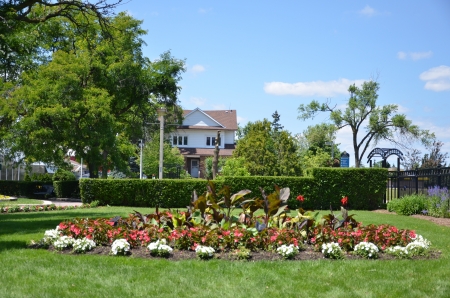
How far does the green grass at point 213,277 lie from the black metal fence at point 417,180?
36.0 ft

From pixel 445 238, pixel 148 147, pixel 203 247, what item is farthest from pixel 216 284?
pixel 148 147

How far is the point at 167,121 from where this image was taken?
146 feet

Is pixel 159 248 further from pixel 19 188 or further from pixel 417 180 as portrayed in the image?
pixel 19 188

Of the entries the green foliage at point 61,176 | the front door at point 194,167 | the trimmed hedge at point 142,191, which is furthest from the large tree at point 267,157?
the front door at point 194,167

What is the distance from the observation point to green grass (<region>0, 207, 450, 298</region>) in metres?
5.90

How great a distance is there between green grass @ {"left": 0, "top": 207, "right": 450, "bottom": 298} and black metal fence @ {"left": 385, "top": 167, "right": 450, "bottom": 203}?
1098 centimetres

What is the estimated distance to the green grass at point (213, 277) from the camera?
5902 mm

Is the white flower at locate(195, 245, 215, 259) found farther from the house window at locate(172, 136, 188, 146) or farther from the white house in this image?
the house window at locate(172, 136, 188, 146)

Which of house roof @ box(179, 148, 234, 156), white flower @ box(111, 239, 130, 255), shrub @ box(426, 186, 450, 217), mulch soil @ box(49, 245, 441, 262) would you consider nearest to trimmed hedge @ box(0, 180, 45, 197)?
shrub @ box(426, 186, 450, 217)

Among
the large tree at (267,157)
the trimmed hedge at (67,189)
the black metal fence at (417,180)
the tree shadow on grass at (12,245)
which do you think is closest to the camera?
the tree shadow on grass at (12,245)

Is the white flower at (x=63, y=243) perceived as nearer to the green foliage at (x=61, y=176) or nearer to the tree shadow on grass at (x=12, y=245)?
the tree shadow on grass at (x=12, y=245)

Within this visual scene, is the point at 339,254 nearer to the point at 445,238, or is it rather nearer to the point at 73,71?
the point at 445,238

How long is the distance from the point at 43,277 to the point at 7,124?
87.5 feet

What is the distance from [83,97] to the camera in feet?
97.2
